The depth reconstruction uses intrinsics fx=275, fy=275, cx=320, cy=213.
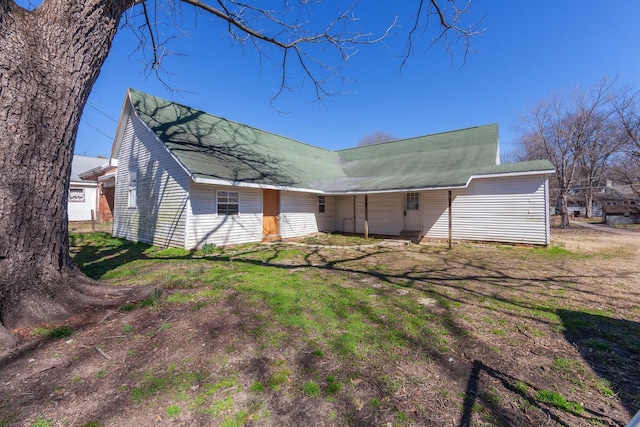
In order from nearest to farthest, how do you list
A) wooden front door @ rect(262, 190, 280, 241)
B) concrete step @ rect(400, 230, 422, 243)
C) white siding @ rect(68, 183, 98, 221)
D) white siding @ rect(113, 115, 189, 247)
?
white siding @ rect(113, 115, 189, 247) < wooden front door @ rect(262, 190, 280, 241) < concrete step @ rect(400, 230, 422, 243) < white siding @ rect(68, 183, 98, 221)

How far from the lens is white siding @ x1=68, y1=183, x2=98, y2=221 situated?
19.5m

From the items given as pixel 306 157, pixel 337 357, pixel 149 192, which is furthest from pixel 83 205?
pixel 337 357

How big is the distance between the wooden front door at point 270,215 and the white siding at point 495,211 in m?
6.66

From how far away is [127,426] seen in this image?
1.90 metres

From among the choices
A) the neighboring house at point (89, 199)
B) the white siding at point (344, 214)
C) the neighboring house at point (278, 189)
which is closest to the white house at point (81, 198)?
the neighboring house at point (89, 199)

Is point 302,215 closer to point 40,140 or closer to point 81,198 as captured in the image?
point 40,140

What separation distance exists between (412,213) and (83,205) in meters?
22.7

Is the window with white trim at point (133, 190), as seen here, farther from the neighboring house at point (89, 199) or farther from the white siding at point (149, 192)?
the neighboring house at point (89, 199)

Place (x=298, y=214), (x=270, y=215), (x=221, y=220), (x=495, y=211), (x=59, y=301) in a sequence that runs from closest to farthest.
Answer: (x=59, y=301), (x=221, y=220), (x=495, y=211), (x=270, y=215), (x=298, y=214)

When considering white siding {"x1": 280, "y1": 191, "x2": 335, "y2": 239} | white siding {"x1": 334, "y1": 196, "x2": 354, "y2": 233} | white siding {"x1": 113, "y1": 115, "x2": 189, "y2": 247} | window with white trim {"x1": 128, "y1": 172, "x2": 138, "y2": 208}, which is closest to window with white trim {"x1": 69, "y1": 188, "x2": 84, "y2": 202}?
white siding {"x1": 113, "y1": 115, "x2": 189, "y2": 247}

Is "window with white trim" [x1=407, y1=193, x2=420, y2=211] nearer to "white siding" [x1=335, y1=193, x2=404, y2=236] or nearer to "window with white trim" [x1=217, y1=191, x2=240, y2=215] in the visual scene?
"white siding" [x1=335, y1=193, x2=404, y2=236]

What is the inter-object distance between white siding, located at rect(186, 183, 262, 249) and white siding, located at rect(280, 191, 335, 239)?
4.58 feet

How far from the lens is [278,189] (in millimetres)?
11188

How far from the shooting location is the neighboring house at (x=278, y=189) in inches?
387
